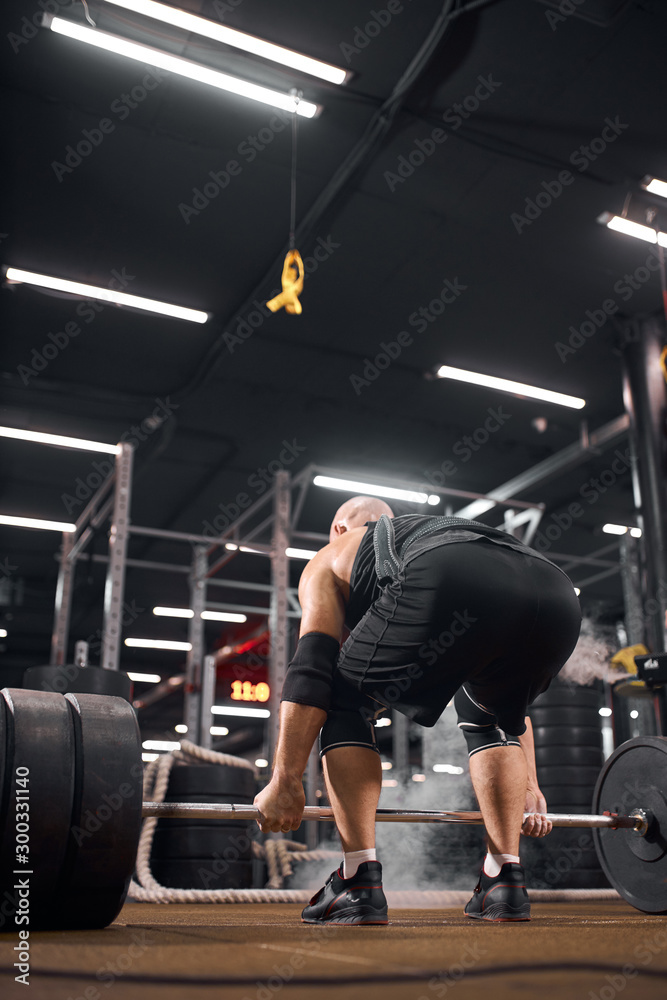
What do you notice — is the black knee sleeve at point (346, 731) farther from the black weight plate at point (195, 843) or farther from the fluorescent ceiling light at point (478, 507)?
the fluorescent ceiling light at point (478, 507)

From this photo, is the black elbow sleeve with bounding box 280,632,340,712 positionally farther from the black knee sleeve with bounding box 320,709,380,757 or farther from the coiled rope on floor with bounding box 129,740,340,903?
the coiled rope on floor with bounding box 129,740,340,903

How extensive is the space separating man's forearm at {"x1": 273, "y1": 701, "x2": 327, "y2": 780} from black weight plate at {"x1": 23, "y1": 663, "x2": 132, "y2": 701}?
7.14ft

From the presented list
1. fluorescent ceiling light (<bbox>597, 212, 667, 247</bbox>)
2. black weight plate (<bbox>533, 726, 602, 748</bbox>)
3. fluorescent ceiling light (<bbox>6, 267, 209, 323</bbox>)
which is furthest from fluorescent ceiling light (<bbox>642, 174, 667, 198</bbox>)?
black weight plate (<bbox>533, 726, 602, 748</bbox>)

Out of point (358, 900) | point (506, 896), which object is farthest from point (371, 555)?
point (506, 896)

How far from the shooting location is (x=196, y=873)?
10.9ft

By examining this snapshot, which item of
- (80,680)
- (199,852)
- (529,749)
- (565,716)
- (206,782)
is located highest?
(80,680)

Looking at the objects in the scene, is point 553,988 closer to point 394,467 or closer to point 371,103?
point 371,103

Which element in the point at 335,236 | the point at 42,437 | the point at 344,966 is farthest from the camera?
the point at 42,437

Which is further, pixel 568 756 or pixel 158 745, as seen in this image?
pixel 158 745

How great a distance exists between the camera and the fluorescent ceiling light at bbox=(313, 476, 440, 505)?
6.43 m

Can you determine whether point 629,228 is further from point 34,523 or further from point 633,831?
point 34,523

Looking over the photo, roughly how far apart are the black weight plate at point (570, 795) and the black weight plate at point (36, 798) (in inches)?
108

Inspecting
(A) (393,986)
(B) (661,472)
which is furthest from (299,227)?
(A) (393,986)

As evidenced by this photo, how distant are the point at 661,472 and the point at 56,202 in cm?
376
